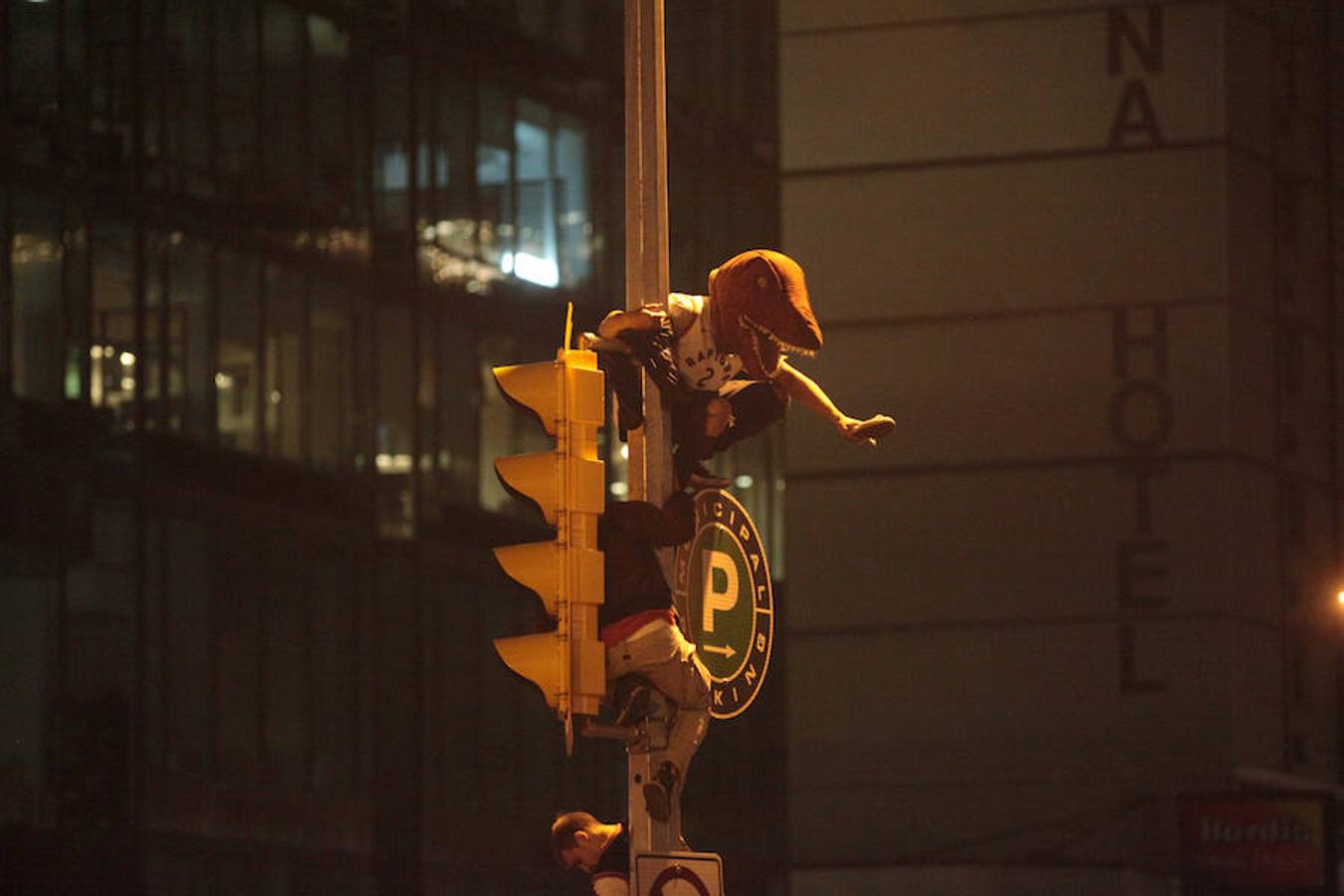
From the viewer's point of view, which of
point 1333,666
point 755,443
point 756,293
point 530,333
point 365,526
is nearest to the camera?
point 756,293

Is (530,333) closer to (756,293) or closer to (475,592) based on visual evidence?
(475,592)

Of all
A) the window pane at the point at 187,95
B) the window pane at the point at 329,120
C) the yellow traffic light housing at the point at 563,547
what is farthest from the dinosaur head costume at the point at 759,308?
the window pane at the point at 329,120

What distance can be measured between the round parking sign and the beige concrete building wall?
17554 millimetres

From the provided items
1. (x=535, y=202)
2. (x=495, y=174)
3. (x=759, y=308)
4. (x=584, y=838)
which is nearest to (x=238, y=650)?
(x=495, y=174)

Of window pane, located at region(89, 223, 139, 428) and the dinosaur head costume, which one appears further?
window pane, located at region(89, 223, 139, 428)

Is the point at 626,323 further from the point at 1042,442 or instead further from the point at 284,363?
the point at 284,363

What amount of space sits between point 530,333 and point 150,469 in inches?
315

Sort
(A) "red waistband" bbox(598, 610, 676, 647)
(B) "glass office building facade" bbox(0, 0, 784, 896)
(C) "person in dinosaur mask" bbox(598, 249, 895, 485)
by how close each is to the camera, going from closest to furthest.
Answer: (A) "red waistband" bbox(598, 610, 676, 647) < (C) "person in dinosaur mask" bbox(598, 249, 895, 485) < (B) "glass office building facade" bbox(0, 0, 784, 896)

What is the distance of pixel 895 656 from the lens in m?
30.3

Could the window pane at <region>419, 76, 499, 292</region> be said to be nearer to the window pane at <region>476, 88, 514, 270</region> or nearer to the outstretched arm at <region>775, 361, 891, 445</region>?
the window pane at <region>476, 88, 514, 270</region>

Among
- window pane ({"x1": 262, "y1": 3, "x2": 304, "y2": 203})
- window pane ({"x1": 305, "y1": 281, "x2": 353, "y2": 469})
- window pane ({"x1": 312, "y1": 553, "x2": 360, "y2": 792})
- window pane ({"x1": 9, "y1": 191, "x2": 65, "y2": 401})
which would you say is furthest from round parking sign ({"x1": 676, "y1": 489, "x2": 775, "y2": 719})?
window pane ({"x1": 305, "y1": 281, "x2": 353, "y2": 469})

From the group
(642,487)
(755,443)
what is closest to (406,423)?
(755,443)

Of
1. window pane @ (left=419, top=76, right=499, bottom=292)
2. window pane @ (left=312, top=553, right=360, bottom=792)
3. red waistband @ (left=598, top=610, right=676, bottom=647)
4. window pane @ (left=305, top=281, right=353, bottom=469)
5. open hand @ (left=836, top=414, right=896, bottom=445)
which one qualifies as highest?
window pane @ (left=419, top=76, right=499, bottom=292)

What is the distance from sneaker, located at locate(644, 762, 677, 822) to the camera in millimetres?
11500
